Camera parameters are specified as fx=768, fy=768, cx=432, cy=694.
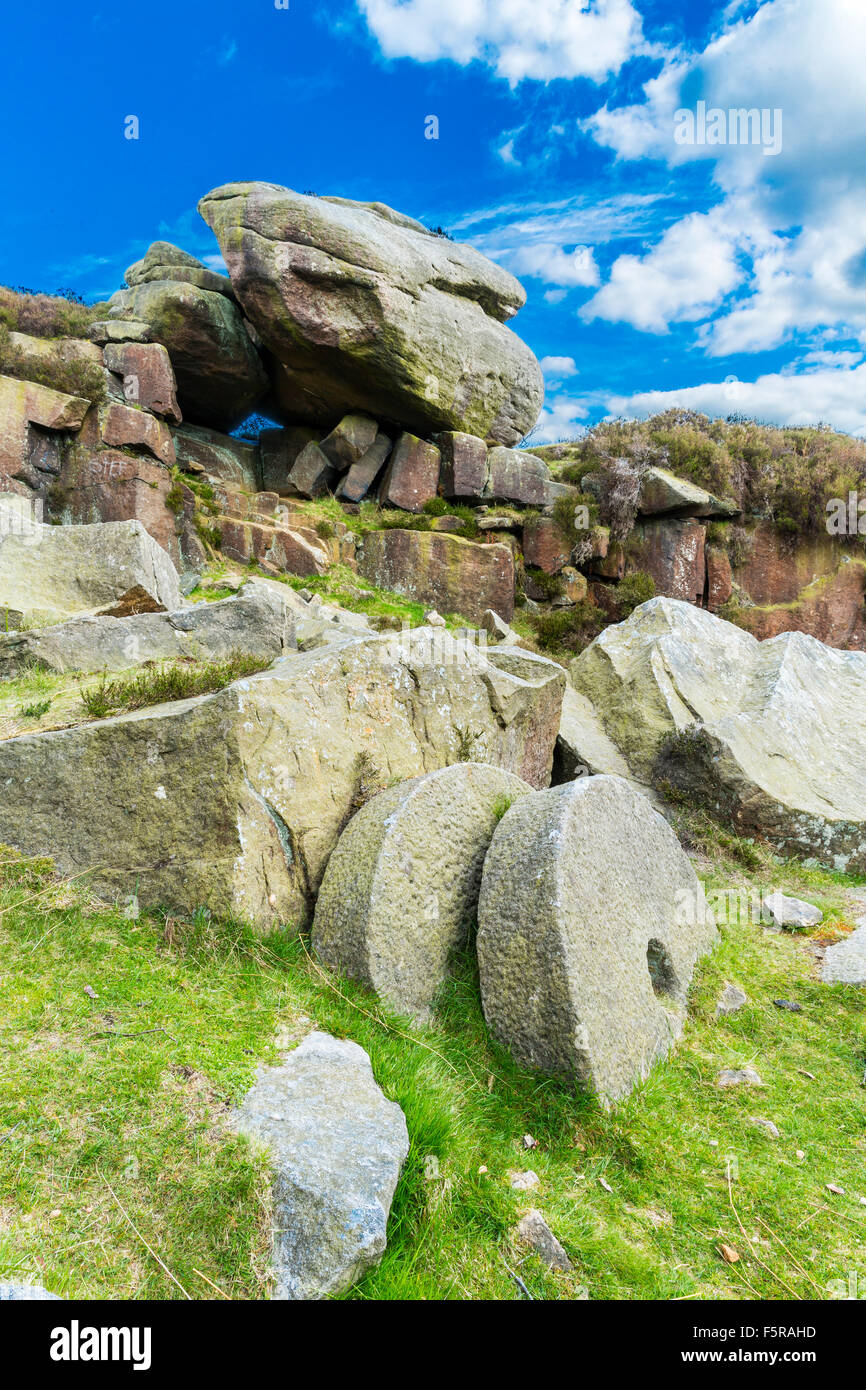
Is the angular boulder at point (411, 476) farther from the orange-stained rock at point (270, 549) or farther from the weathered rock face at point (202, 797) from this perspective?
the weathered rock face at point (202, 797)

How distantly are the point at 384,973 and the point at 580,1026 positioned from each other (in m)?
1.12

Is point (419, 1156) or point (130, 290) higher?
point (130, 290)

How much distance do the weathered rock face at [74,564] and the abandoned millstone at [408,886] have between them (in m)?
5.40

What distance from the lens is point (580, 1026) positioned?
3.91 meters

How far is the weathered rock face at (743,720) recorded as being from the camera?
8109 millimetres

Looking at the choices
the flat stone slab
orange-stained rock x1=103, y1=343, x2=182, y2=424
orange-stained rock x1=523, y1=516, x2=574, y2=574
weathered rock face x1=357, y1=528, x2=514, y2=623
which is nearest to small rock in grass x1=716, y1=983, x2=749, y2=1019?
the flat stone slab

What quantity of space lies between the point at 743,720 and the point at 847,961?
346 cm

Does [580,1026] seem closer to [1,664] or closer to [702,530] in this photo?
[1,664]

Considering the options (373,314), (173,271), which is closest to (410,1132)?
(373,314)

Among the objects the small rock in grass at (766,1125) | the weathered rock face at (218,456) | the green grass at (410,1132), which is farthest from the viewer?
the weathered rock face at (218,456)

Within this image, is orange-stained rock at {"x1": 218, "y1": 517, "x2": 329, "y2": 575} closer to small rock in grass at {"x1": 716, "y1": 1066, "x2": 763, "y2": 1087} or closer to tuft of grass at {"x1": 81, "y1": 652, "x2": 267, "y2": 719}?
tuft of grass at {"x1": 81, "y1": 652, "x2": 267, "y2": 719}

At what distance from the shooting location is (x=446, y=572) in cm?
1878

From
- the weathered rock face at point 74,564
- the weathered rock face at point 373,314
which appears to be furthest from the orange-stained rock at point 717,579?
the weathered rock face at point 74,564

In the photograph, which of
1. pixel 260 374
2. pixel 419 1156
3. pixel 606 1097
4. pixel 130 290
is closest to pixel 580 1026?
pixel 606 1097
